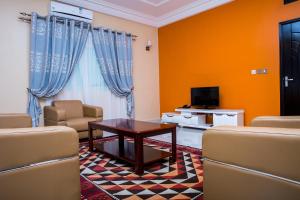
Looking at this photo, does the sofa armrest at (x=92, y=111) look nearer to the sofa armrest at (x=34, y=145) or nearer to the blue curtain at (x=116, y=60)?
the blue curtain at (x=116, y=60)

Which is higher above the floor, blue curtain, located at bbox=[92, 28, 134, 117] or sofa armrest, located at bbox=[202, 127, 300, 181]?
blue curtain, located at bbox=[92, 28, 134, 117]

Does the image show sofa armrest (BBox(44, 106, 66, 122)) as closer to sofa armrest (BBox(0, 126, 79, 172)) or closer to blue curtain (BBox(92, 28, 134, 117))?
blue curtain (BBox(92, 28, 134, 117))

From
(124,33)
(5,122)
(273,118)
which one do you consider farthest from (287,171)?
(124,33)

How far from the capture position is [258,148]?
1.05m

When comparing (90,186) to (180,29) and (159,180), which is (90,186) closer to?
(159,180)

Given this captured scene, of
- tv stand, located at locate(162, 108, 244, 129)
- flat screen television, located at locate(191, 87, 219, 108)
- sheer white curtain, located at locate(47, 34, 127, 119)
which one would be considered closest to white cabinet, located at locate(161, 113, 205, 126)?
tv stand, located at locate(162, 108, 244, 129)

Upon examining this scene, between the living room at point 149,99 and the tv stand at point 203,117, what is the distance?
0.03m

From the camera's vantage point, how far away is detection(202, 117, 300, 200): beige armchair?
956 mm

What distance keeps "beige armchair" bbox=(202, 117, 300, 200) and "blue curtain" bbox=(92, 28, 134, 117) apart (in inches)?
157

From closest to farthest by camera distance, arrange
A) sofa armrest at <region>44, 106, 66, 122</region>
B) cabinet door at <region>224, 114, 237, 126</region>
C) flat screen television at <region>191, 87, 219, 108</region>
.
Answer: sofa armrest at <region>44, 106, 66, 122</region> → cabinet door at <region>224, 114, 237, 126</region> → flat screen television at <region>191, 87, 219, 108</region>

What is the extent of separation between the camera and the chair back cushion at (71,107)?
4.03 metres

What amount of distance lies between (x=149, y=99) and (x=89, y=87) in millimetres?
1845

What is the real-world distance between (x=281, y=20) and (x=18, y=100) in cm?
500

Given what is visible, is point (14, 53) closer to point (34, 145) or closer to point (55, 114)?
point (55, 114)
